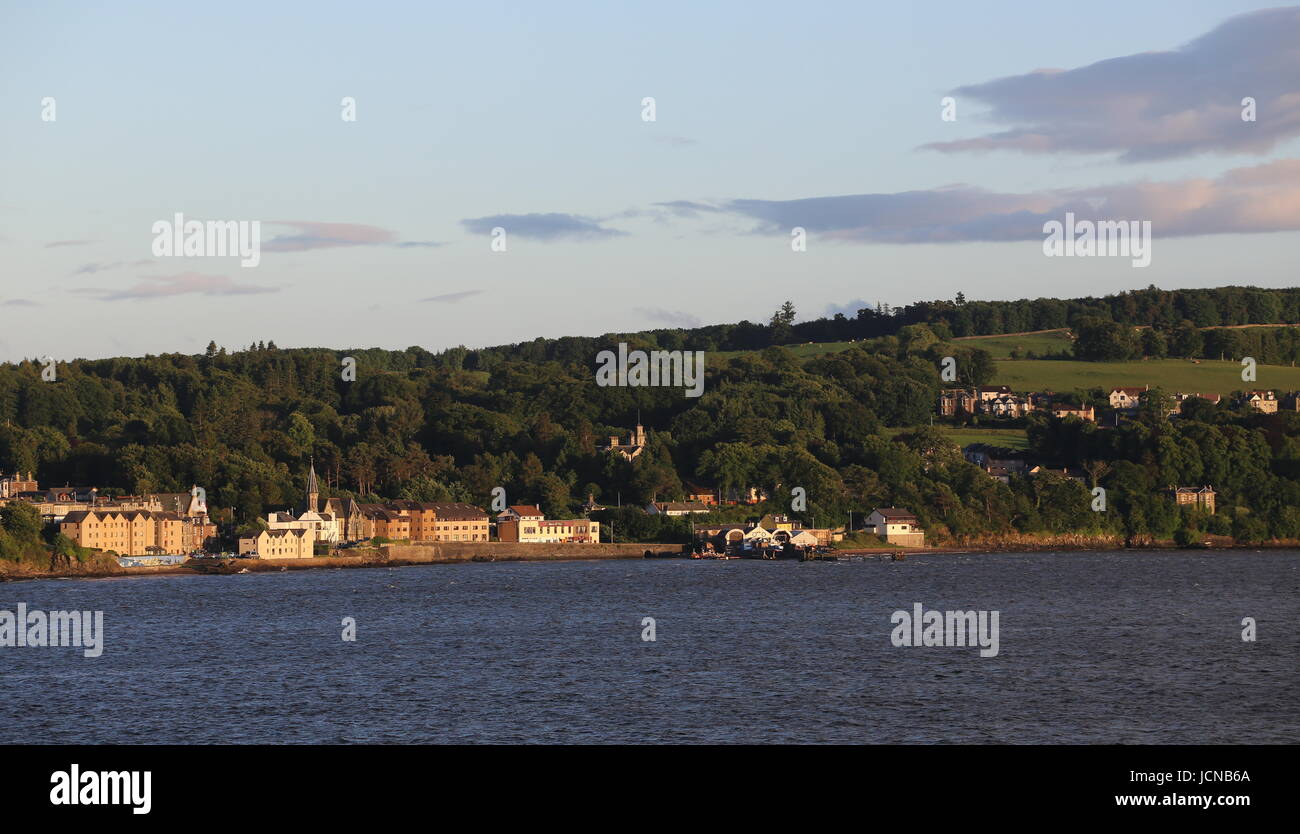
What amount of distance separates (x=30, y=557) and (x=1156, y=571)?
75850 mm

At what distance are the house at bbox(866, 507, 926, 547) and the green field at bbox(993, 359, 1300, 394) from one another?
1775 inches

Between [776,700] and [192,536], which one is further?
[192,536]

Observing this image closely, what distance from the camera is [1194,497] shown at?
145000 mm

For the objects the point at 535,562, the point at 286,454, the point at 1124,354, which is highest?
the point at 1124,354

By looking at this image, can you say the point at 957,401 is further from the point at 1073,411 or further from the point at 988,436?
the point at 1073,411

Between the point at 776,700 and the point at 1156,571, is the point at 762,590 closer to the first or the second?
the point at 1156,571

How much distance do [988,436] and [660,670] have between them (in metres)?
127

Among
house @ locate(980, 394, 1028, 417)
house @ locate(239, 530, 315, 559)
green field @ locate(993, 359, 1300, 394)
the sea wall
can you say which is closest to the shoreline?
the sea wall

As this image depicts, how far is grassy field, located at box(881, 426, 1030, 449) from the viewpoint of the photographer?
6344 inches
